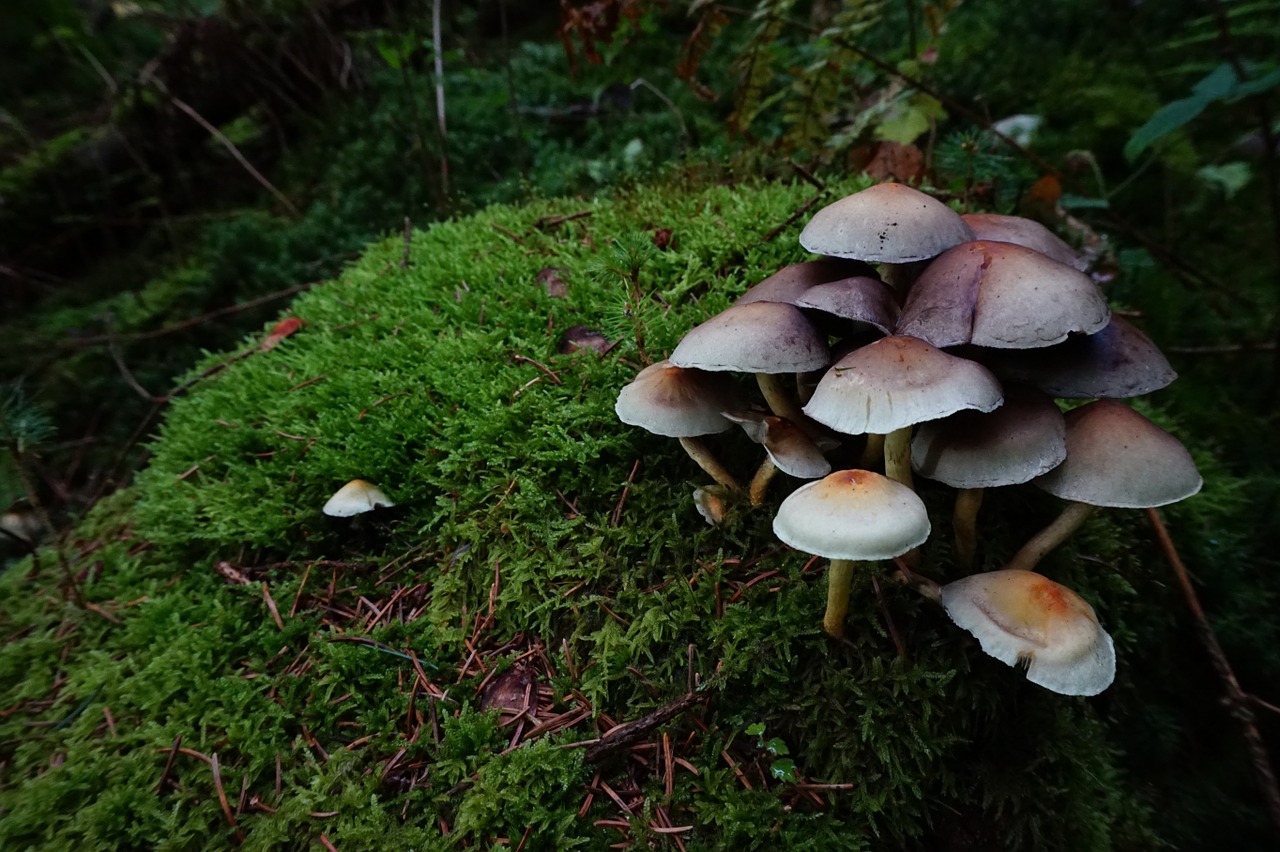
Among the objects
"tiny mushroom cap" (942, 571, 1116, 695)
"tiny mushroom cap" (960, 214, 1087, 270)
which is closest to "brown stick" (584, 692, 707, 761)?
"tiny mushroom cap" (942, 571, 1116, 695)

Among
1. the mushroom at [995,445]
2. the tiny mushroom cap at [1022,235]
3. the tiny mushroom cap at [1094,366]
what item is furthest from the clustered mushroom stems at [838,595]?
the tiny mushroom cap at [1022,235]

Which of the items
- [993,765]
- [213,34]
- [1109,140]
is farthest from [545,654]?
[213,34]

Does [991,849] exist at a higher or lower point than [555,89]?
lower

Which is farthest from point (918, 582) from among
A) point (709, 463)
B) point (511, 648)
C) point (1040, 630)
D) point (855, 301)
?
point (511, 648)

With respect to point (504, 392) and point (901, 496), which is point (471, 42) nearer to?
point (504, 392)

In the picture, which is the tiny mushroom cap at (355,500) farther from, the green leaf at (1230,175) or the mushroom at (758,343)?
the green leaf at (1230,175)

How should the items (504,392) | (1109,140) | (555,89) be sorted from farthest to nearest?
(555,89) → (1109,140) → (504,392)

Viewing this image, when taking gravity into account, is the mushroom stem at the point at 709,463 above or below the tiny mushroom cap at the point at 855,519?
below
